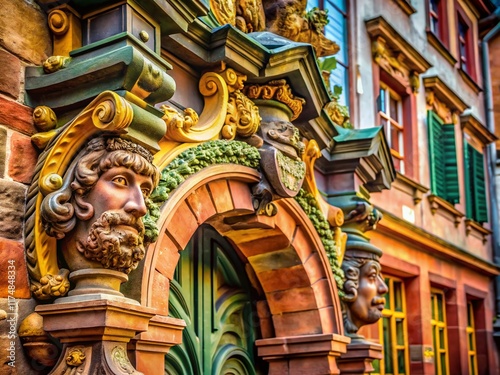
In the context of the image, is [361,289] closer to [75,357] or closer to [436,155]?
[75,357]

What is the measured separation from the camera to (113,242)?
3.16m

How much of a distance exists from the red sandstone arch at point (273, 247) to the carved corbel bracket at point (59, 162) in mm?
899

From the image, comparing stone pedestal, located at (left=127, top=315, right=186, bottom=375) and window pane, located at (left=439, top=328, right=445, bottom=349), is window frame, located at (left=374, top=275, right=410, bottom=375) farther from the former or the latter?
stone pedestal, located at (left=127, top=315, right=186, bottom=375)

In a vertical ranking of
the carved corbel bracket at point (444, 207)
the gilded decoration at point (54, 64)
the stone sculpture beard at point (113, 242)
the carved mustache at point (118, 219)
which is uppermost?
the carved corbel bracket at point (444, 207)

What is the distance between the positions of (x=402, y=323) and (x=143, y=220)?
6.42 metres

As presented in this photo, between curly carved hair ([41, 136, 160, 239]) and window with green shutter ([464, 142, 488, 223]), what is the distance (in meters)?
9.94

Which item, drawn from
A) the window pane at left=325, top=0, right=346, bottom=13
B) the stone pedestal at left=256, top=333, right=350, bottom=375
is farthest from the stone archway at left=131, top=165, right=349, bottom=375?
the window pane at left=325, top=0, right=346, bottom=13

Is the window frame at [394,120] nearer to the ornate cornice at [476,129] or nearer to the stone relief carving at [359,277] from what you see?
the ornate cornice at [476,129]

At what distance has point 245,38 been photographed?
4.44 meters

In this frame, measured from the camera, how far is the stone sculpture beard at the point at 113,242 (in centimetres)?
316

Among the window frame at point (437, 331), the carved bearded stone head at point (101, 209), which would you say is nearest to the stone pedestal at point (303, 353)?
the carved bearded stone head at point (101, 209)

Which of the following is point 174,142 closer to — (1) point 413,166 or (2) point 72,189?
(2) point 72,189

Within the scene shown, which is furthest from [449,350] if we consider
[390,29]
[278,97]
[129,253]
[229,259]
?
[129,253]

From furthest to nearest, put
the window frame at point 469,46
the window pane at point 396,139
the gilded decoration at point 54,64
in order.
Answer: the window frame at point 469,46
the window pane at point 396,139
the gilded decoration at point 54,64
